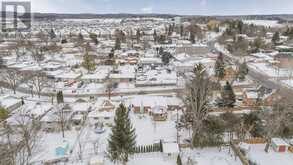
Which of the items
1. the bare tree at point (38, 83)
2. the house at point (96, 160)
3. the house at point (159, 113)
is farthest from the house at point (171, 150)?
the bare tree at point (38, 83)

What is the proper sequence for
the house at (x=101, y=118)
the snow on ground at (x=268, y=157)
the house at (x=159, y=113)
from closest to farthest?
the snow on ground at (x=268, y=157) → the house at (x=101, y=118) → the house at (x=159, y=113)

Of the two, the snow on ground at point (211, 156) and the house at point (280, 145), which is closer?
the snow on ground at point (211, 156)

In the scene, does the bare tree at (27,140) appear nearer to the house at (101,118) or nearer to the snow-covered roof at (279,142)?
the house at (101,118)

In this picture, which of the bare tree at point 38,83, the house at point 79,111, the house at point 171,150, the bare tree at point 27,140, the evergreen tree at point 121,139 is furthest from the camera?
the bare tree at point 38,83

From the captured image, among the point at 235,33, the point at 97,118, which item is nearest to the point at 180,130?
the point at 97,118

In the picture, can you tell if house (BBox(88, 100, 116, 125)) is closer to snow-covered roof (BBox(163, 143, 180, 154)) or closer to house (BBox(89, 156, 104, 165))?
house (BBox(89, 156, 104, 165))

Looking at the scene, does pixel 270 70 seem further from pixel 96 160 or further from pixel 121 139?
pixel 96 160

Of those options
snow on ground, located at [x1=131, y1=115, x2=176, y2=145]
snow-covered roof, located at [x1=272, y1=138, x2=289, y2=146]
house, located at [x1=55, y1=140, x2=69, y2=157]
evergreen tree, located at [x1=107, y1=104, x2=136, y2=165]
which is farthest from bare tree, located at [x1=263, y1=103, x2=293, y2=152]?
house, located at [x1=55, y1=140, x2=69, y2=157]

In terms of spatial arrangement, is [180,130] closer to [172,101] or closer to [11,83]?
[172,101]
